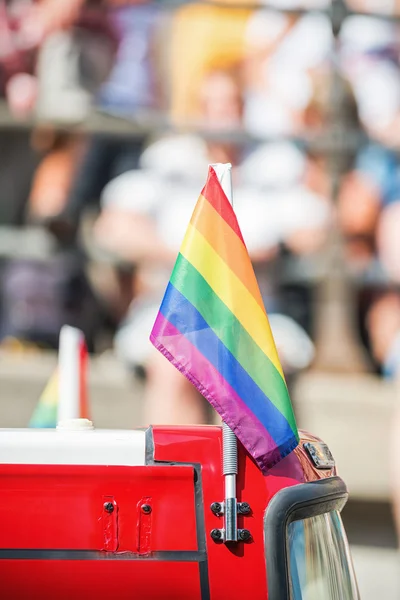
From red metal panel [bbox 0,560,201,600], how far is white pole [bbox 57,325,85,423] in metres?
0.68

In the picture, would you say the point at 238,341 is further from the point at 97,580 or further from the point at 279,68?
the point at 279,68

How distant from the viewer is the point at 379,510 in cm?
448

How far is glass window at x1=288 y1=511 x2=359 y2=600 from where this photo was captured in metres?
2.05

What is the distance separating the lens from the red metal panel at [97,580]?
2.00m

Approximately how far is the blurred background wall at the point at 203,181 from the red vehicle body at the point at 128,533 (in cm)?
237

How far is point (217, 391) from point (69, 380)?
2.24ft

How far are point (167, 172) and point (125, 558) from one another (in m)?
2.88

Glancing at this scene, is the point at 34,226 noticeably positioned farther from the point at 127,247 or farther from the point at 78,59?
the point at 78,59

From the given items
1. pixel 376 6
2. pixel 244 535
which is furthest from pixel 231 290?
pixel 376 6

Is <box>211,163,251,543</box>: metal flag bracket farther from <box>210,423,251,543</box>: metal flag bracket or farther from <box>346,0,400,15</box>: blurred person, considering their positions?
<box>346,0,400,15</box>: blurred person

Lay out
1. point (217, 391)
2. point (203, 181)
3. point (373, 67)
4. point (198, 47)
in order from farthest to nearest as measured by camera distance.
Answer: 1. point (373, 67)
2. point (198, 47)
3. point (203, 181)
4. point (217, 391)

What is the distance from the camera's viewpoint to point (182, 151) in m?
4.75

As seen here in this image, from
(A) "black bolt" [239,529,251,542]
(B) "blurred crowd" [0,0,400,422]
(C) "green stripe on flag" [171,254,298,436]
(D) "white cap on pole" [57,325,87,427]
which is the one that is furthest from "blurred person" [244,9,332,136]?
(A) "black bolt" [239,529,251,542]

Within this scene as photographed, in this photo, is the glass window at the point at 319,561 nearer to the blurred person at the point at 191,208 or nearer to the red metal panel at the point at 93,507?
the red metal panel at the point at 93,507
